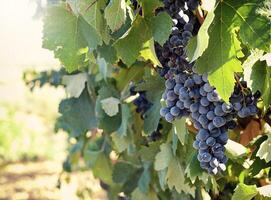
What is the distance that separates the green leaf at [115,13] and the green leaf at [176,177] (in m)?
0.55

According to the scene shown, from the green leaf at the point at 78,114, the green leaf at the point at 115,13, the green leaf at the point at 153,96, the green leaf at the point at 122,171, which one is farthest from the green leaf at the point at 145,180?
the green leaf at the point at 115,13

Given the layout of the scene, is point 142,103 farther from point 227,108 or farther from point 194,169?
point 227,108

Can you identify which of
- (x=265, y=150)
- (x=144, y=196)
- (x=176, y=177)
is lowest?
(x=144, y=196)

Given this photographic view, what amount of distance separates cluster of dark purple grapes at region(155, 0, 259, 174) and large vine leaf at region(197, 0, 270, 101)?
0.17ft

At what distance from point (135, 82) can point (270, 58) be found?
668 mm

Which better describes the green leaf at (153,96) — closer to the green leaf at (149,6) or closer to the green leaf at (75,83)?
the green leaf at (149,6)

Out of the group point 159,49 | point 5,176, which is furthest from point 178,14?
point 5,176

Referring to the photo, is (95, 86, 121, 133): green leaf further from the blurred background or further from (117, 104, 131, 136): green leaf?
the blurred background

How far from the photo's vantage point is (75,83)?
1.85 meters

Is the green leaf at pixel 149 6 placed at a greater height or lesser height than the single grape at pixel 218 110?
greater

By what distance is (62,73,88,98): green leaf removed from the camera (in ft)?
5.95

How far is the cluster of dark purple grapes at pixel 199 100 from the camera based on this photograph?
108 cm

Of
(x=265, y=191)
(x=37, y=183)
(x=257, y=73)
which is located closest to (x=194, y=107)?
(x=257, y=73)

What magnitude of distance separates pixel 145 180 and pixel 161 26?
0.79 m
